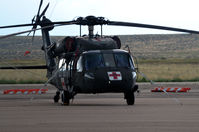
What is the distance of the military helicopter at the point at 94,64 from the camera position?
57.8 feet

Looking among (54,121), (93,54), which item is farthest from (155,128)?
(93,54)

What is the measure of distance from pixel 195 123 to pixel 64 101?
8.71 meters

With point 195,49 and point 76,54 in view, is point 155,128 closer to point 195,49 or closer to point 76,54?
point 76,54

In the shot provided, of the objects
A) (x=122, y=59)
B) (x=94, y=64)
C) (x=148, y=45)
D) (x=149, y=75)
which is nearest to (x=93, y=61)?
(x=94, y=64)

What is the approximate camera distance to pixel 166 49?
139375mm

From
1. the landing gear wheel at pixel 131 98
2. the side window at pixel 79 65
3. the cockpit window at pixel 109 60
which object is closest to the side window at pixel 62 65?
the side window at pixel 79 65

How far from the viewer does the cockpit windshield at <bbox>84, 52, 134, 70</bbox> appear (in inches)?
715

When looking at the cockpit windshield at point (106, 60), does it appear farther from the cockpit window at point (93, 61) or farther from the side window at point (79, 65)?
the side window at point (79, 65)

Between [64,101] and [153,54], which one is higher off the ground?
[64,101]

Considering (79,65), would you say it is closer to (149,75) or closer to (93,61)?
(93,61)

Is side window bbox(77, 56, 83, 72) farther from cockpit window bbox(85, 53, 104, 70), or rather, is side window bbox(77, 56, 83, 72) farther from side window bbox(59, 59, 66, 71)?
side window bbox(59, 59, 66, 71)

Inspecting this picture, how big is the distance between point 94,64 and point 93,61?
166mm

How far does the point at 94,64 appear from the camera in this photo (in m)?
18.2

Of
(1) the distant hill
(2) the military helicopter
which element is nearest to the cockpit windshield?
(2) the military helicopter
